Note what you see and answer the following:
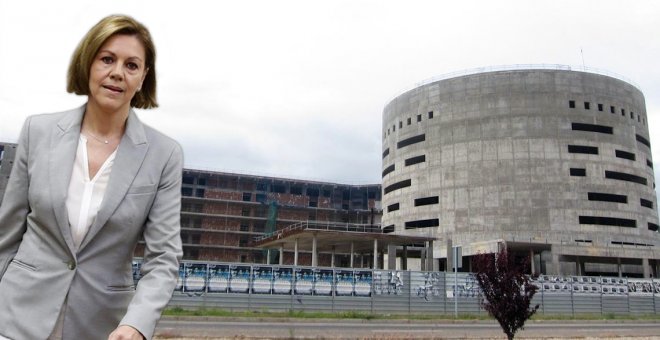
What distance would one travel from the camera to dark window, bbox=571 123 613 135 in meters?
60.7

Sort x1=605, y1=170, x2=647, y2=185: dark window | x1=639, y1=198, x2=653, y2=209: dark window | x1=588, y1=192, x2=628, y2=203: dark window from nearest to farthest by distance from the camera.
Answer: x1=588, y1=192, x2=628, y2=203: dark window, x1=605, y1=170, x2=647, y2=185: dark window, x1=639, y1=198, x2=653, y2=209: dark window

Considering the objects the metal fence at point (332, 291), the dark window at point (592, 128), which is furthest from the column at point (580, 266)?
the metal fence at point (332, 291)

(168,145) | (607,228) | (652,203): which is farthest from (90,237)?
(652,203)

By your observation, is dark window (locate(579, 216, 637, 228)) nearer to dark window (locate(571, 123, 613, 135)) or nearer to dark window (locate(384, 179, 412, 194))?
dark window (locate(571, 123, 613, 135))

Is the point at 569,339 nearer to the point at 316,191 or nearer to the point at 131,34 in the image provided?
the point at 131,34

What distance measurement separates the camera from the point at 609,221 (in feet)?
193

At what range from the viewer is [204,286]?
2022cm

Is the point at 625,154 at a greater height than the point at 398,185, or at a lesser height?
greater

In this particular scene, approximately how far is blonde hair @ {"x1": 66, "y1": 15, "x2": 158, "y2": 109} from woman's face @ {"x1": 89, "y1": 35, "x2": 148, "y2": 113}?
2cm

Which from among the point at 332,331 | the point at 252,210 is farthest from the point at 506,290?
the point at 252,210

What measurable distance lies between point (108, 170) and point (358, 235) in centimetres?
4282

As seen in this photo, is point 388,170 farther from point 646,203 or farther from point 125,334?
point 125,334

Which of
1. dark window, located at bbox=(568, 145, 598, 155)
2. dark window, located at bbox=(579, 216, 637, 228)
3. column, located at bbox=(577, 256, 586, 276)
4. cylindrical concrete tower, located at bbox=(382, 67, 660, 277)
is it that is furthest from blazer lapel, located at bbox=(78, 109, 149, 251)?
dark window, located at bbox=(568, 145, 598, 155)

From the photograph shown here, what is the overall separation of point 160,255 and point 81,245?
0.26 metres
